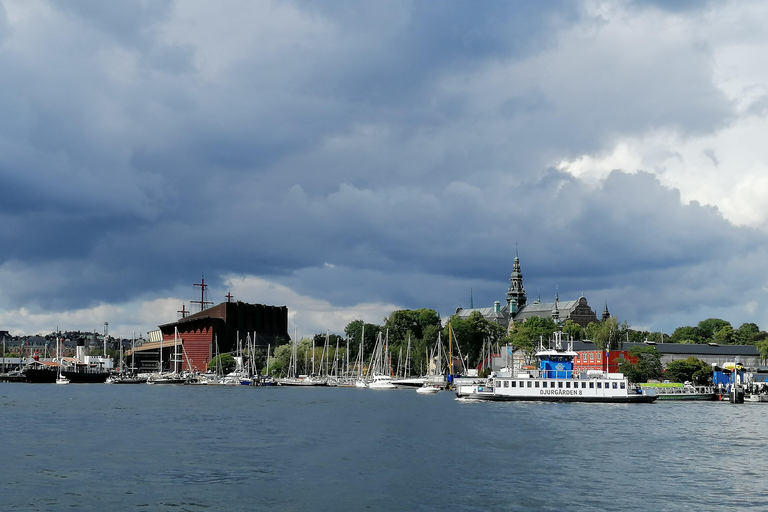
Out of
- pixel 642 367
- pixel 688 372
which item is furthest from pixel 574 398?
pixel 688 372

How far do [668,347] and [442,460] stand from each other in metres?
154

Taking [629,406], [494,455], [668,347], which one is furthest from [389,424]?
[668,347]

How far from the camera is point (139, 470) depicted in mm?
43375

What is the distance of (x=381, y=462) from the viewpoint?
4712cm

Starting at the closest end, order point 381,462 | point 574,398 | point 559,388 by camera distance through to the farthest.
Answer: point 381,462
point 574,398
point 559,388

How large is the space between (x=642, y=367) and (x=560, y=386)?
56.0m

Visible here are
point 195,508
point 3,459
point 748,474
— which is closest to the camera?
point 195,508

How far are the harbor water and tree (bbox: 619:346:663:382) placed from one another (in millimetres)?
72213

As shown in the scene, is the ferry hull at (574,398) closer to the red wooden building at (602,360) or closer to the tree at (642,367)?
the tree at (642,367)

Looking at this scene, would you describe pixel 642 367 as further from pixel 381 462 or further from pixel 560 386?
pixel 381 462

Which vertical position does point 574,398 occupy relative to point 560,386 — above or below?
below

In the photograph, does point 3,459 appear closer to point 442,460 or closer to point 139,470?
point 139,470

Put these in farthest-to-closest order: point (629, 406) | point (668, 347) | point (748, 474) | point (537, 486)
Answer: point (668, 347) < point (629, 406) < point (748, 474) < point (537, 486)

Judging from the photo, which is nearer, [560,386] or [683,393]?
[560,386]
